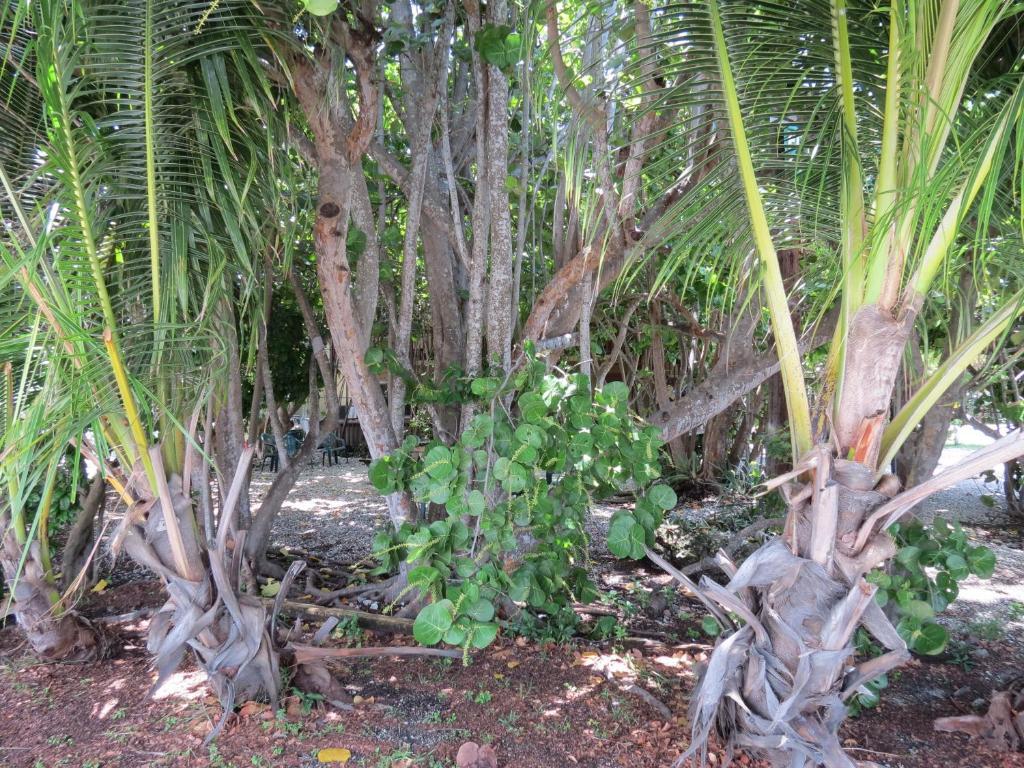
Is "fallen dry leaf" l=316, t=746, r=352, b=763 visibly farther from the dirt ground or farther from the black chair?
the black chair

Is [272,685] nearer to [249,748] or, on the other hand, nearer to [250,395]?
[249,748]

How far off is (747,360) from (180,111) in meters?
3.18

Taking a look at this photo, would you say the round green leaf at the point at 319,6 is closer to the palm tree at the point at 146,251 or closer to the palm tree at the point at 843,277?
the palm tree at the point at 146,251

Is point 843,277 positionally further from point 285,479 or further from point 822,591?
point 285,479

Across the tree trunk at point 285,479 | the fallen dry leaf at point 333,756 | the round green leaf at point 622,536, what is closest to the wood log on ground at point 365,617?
the tree trunk at point 285,479

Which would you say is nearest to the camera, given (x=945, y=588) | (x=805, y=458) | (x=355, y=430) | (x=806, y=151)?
(x=805, y=458)

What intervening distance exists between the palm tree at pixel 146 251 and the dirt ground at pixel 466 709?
10.6 inches

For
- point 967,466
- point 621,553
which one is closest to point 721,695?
point 621,553

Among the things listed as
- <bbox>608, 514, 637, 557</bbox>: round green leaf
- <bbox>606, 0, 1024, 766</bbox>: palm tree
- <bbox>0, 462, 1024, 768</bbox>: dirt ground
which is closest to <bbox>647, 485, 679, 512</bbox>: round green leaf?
<bbox>608, 514, 637, 557</bbox>: round green leaf

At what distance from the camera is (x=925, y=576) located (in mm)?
2426

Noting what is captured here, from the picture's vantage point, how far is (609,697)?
8.66 ft

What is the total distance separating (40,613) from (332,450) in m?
8.66

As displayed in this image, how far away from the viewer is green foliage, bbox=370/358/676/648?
2271mm

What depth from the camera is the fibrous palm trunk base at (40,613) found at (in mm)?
2924
